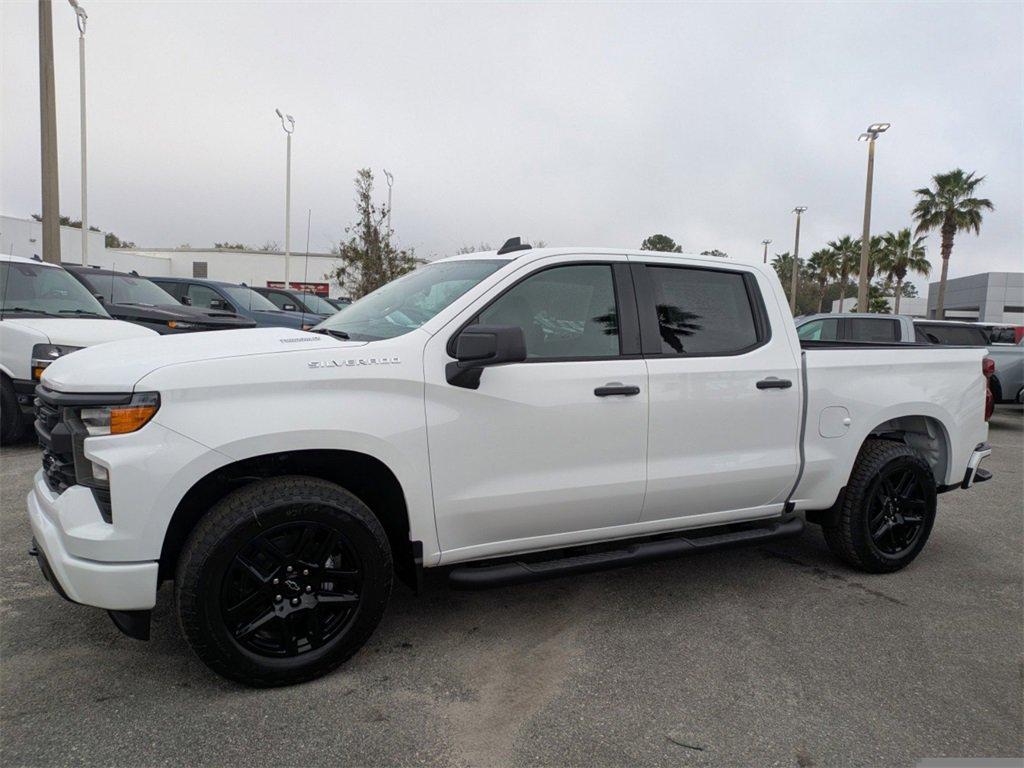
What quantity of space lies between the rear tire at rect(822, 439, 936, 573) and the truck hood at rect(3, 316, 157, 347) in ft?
18.9

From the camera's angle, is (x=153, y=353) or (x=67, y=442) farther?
(x=153, y=353)

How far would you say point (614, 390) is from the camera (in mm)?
3219

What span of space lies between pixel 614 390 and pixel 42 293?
21.3 feet

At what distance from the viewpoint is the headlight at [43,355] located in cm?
592

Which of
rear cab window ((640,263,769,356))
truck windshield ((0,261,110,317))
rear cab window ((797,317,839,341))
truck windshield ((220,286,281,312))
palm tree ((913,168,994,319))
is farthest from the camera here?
palm tree ((913,168,994,319))

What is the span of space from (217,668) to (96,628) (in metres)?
0.99

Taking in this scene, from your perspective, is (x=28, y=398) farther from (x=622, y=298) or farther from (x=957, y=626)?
(x=957, y=626)

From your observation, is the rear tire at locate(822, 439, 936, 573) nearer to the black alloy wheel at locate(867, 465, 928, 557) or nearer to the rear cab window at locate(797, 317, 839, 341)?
the black alloy wheel at locate(867, 465, 928, 557)

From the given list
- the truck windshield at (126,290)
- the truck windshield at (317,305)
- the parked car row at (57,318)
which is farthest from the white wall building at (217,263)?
the parked car row at (57,318)

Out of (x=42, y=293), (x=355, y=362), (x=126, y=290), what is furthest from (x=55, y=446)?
(x=126, y=290)

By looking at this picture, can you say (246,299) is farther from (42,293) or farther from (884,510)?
(884,510)

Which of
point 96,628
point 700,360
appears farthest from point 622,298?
point 96,628

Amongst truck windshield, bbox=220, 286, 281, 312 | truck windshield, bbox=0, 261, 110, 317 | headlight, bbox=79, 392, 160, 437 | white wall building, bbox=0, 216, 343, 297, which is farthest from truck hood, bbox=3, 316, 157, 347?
white wall building, bbox=0, 216, 343, 297

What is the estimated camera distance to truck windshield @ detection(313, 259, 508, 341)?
315cm
